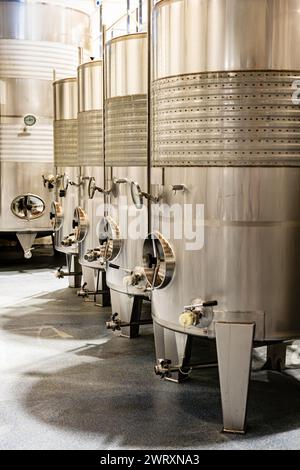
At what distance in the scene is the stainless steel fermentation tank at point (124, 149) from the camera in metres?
3.90

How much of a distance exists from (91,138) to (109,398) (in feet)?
7.16

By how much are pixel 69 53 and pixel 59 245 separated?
2212 mm

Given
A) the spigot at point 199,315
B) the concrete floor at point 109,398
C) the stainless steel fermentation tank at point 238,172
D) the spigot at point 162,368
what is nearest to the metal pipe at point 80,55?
the concrete floor at point 109,398

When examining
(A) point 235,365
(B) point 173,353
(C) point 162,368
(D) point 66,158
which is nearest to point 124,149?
(B) point 173,353

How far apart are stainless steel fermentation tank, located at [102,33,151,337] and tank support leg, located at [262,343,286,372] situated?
2.87 feet

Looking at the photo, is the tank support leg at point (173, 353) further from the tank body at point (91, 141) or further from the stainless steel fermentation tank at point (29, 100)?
the stainless steel fermentation tank at point (29, 100)

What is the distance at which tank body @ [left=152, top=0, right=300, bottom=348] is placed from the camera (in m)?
2.71

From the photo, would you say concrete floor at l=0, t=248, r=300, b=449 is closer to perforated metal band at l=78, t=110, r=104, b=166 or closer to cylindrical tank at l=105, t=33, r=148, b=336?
cylindrical tank at l=105, t=33, r=148, b=336

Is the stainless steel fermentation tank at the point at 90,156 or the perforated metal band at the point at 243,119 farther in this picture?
the stainless steel fermentation tank at the point at 90,156

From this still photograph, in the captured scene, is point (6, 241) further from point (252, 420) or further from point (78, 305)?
point (252, 420)

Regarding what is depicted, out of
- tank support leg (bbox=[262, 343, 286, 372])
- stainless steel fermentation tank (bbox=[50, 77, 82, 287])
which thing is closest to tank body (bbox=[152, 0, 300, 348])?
tank support leg (bbox=[262, 343, 286, 372])

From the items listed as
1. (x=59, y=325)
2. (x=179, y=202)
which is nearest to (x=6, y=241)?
(x=59, y=325)

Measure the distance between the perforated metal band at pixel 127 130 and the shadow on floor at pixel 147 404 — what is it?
123 cm

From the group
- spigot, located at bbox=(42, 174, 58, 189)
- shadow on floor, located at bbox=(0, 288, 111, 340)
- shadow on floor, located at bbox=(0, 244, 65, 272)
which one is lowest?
shadow on floor, located at bbox=(0, 288, 111, 340)
